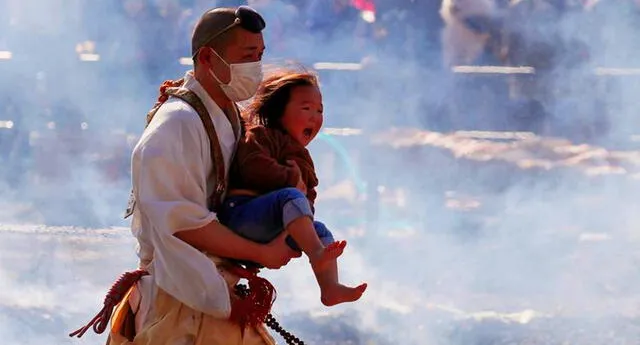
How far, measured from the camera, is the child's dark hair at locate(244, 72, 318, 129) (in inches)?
135

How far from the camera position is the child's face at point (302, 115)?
11.1 feet

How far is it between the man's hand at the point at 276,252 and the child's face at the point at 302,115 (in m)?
0.29

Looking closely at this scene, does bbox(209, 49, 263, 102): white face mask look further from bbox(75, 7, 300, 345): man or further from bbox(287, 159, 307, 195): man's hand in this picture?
bbox(287, 159, 307, 195): man's hand

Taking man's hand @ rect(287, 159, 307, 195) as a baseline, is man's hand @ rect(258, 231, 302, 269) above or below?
below

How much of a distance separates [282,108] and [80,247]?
562 centimetres

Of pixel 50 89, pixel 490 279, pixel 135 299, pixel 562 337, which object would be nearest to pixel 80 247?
pixel 50 89

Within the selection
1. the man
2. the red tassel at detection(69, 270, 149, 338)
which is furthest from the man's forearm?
the red tassel at detection(69, 270, 149, 338)

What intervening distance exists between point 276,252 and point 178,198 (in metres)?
0.26

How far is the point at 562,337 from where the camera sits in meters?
7.06

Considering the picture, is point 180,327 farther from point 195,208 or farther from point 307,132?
point 307,132

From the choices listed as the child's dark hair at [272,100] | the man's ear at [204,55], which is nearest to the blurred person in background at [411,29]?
the child's dark hair at [272,100]

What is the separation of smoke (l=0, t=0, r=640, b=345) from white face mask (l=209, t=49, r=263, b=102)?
487 cm

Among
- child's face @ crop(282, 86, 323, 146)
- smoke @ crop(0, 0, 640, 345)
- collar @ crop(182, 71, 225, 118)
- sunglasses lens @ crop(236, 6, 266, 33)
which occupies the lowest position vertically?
smoke @ crop(0, 0, 640, 345)

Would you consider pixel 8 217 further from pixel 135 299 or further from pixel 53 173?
pixel 135 299
